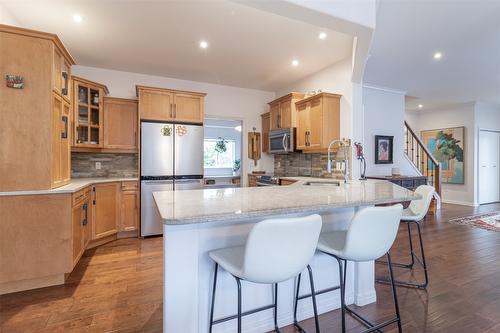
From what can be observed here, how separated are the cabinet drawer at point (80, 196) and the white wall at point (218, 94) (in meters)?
1.99

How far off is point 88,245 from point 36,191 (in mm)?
1332

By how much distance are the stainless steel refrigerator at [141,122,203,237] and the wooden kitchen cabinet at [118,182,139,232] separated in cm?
14

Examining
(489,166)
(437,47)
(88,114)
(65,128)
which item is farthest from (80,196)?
(489,166)

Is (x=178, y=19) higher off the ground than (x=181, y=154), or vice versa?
(x=178, y=19)

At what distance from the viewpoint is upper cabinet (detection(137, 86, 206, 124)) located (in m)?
3.99

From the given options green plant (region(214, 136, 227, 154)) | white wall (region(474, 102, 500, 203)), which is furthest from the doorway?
green plant (region(214, 136, 227, 154))

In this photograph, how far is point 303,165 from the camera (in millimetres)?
4953

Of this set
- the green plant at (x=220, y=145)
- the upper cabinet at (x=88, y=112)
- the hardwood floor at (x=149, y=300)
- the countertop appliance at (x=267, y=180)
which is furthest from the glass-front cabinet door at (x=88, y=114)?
the green plant at (x=220, y=145)

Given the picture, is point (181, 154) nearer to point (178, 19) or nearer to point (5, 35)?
point (178, 19)

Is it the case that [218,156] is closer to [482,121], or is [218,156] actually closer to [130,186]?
[130,186]

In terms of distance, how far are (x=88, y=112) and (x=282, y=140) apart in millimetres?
3116

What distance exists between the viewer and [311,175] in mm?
4695

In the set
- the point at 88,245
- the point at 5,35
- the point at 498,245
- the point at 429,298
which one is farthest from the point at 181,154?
the point at 498,245

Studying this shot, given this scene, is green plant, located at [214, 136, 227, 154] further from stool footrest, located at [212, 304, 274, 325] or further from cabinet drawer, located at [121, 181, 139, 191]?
stool footrest, located at [212, 304, 274, 325]
